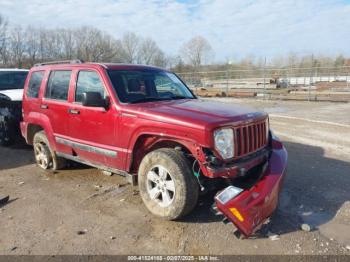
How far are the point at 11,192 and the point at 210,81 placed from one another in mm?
24190

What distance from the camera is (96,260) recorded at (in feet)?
10.8

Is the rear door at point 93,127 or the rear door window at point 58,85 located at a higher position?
the rear door window at point 58,85

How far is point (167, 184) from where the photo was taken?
401 cm

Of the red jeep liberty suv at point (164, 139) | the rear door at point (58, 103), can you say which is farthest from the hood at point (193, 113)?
the rear door at point (58, 103)

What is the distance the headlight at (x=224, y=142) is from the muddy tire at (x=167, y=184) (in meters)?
0.46

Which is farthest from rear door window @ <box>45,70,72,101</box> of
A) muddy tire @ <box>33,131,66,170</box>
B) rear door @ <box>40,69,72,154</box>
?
muddy tire @ <box>33,131,66,170</box>

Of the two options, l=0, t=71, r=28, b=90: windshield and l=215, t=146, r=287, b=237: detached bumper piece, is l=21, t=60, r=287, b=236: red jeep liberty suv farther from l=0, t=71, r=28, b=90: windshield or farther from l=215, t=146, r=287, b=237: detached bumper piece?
l=0, t=71, r=28, b=90: windshield

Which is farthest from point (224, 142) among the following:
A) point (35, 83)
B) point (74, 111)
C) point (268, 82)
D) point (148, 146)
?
point (268, 82)

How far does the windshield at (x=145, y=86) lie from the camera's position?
15.2 ft

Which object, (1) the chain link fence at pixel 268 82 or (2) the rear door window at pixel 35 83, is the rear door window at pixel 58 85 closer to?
(2) the rear door window at pixel 35 83

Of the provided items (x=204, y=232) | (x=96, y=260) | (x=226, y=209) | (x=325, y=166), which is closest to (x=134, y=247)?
(x=96, y=260)

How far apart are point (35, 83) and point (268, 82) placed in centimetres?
2457

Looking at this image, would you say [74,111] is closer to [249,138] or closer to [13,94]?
[249,138]

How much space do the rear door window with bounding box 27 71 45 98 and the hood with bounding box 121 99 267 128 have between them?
251cm
